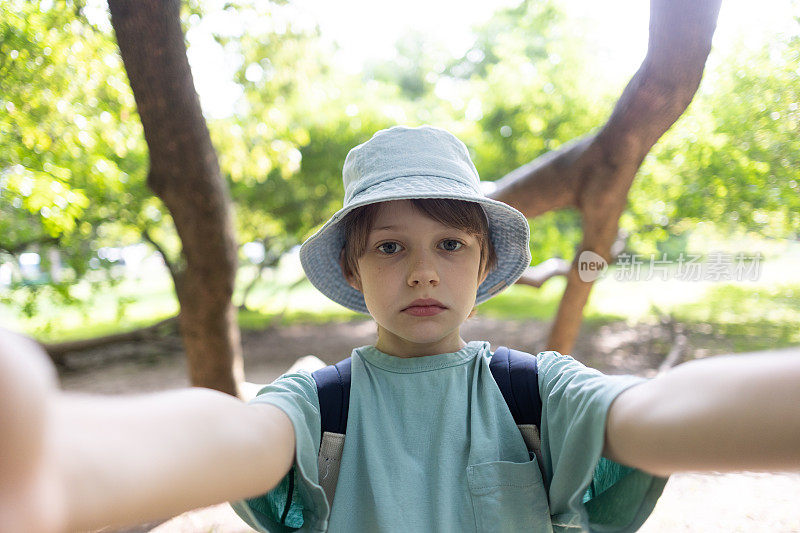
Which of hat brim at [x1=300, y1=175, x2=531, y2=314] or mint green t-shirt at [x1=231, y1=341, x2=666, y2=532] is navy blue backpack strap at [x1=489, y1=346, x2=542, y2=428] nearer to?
mint green t-shirt at [x1=231, y1=341, x2=666, y2=532]

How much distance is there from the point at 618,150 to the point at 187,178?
2005mm

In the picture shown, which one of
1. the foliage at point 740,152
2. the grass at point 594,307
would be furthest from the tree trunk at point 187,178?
the foliage at point 740,152

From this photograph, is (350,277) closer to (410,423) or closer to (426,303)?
(426,303)

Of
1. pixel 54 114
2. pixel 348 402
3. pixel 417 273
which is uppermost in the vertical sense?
pixel 54 114

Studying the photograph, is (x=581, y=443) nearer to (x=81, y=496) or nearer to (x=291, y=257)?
(x=81, y=496)

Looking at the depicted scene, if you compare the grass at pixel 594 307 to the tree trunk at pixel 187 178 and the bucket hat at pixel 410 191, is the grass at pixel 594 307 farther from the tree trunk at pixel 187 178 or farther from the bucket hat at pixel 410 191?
the tree trunk at pixel 187 178


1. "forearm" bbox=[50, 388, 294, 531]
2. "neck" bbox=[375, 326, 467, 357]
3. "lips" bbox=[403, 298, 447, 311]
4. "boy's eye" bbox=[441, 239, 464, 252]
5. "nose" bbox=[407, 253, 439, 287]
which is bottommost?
"neck" bbox=[375, 326, 467, 357]

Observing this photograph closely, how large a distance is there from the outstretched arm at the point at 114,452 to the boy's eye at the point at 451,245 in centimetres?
50

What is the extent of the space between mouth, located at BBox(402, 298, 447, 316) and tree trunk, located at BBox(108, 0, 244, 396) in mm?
1669

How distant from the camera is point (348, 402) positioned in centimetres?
95

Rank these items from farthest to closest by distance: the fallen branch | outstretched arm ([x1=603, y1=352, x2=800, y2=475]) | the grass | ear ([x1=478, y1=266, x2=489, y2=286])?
the fallen branch, the grass, ear ([x1=478, y1=266, x2=489, y2=286]), outstretched arm ([x1=603, y1=352, x2=800, y2=475])

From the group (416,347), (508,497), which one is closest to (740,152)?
(416,347)

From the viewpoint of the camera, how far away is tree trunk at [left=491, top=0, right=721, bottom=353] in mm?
1747

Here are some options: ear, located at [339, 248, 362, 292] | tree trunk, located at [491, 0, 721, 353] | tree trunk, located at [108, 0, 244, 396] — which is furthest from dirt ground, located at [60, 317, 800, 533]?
ear, located at [339, 248, 362, 292]
